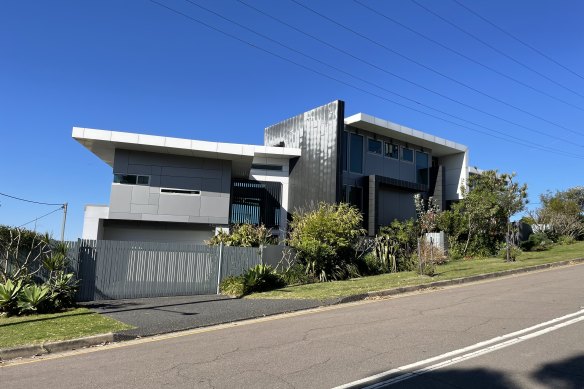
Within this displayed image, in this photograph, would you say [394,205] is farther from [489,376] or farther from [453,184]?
[489,376]

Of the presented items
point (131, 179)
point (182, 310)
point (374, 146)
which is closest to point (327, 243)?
point (182, 310)

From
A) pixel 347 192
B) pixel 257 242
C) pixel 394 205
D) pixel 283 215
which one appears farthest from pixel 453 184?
pixel 257 242

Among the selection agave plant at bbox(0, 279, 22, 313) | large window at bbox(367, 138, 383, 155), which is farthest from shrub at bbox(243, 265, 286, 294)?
large window at bbox(367, 138, 383, 155)

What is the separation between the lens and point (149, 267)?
1534cm

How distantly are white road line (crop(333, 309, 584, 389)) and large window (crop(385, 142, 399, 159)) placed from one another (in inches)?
864

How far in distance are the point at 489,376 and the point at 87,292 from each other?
1227cm

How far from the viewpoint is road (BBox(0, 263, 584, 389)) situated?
5609mm

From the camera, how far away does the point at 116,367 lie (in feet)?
22.3

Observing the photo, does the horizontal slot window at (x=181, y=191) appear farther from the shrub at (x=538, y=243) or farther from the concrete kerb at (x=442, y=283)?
the shrub at (x=538, y=243)

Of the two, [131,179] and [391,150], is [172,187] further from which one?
[391,150]

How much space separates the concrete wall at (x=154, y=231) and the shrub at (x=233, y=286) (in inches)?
337

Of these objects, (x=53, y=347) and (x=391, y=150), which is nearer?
(x=53, y=347)

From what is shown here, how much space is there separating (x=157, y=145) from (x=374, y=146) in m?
13.6

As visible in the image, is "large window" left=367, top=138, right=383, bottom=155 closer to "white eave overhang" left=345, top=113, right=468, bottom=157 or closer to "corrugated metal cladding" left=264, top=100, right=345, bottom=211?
"white eave overhang" left=345, top=113, right=468, bottom=157
